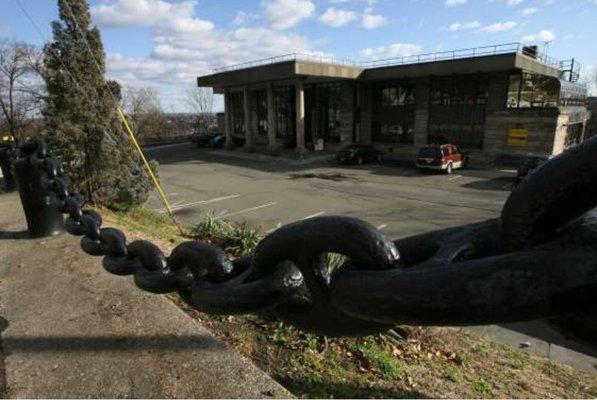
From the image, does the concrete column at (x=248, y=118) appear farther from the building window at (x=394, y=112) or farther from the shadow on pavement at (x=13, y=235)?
the shadow on pavement at (x=13, y=235)

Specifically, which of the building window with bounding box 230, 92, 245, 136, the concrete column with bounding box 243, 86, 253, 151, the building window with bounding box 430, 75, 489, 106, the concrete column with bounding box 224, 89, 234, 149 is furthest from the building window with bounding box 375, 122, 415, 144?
the building window with bounding box 230, 92, 245, 136

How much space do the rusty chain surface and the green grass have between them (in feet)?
4.51

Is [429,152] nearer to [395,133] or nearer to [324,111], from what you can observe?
[395,133]

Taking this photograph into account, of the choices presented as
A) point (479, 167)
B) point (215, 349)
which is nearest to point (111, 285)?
point (215, 349)

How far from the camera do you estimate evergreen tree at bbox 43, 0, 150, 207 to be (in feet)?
33.7

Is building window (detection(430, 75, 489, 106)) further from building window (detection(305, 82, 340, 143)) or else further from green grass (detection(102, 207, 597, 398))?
green grass (detection(102, 207, 597, 398))

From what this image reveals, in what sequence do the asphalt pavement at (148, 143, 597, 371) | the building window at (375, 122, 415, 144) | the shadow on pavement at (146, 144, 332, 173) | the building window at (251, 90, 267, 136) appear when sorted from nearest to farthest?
1. the asphalt pavement at (148, 143, 597, 371)
2. the shadow on pavement at (146, 144, 332, 173)
3. the building window at (375, 122, 415, 144)
4. the building window at (251, 90, 267, 136)

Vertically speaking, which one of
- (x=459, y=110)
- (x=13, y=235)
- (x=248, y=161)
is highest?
(x=459, y=110)

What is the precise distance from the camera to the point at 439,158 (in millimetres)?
24219

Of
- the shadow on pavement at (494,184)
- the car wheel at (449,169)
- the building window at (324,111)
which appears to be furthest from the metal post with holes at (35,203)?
the building window at (324,111)

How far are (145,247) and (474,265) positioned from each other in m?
1.50

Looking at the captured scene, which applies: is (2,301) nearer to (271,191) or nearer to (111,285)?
(111,285)

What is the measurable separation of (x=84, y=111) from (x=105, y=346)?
8.78 m

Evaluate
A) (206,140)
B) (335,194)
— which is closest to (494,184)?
(335,194)
